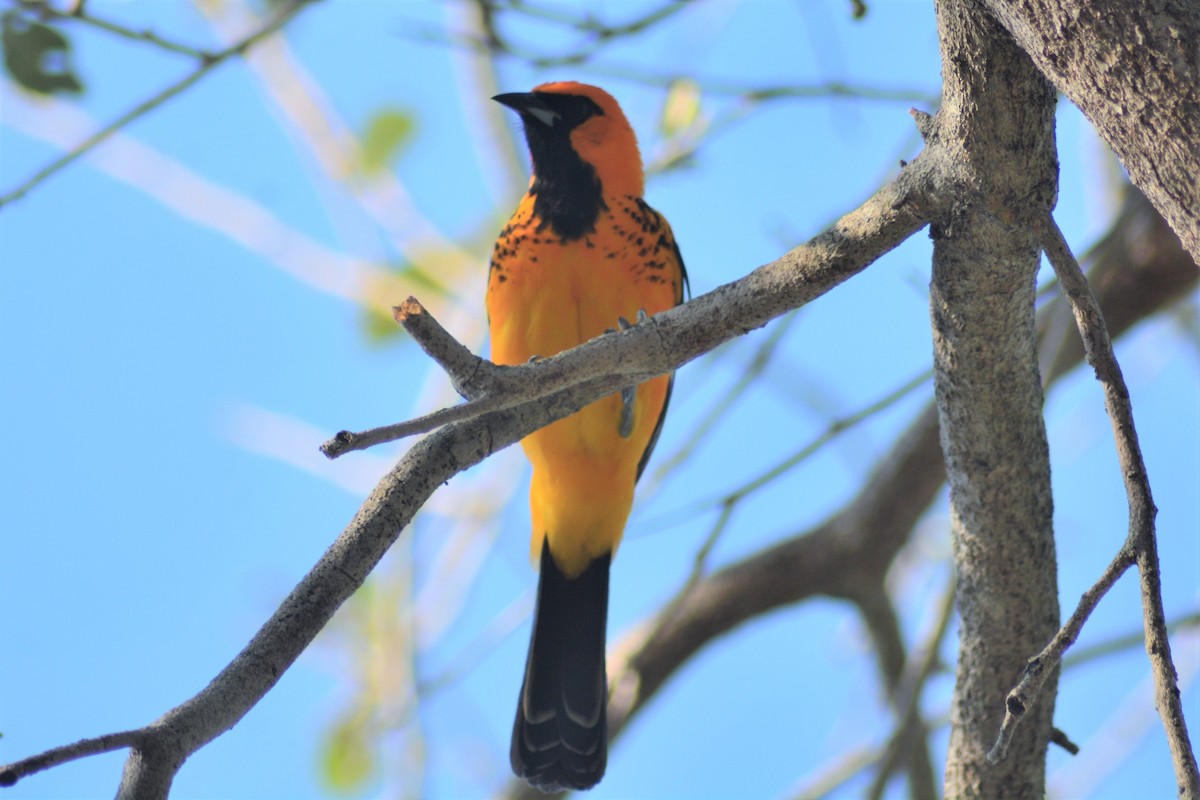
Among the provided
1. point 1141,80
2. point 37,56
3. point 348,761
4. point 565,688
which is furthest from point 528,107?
point 1141,80

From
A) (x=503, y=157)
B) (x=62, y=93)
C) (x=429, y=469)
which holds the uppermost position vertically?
(x=503, y=157)

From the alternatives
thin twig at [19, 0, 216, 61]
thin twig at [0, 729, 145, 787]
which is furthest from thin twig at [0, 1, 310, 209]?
thin twig at [0, 729, 145, 787]

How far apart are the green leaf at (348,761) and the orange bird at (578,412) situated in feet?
2.81

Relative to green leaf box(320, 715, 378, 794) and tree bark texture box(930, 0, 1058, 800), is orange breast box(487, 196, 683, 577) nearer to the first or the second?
green leaf box(320, 715, 378, 794)

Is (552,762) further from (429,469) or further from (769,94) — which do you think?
(769,94)

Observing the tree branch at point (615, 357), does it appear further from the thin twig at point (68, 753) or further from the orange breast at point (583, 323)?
the orange breast at point (583, 323)

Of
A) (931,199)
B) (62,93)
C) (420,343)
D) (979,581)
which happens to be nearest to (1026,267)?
(931,199)

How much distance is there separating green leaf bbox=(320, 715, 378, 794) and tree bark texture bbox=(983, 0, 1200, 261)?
11.7 ft

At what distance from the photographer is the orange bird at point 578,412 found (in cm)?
362

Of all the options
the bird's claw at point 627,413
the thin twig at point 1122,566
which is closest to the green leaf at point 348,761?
the bird's claw at point 627,413

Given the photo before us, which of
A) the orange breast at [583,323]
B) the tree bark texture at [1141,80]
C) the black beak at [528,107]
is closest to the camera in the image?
the tree bark texture at [1141,80]

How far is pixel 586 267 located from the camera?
11.9ft

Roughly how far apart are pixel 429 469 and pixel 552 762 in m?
1.83

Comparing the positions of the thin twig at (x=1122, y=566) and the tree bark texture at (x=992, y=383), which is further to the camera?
the tree bark texture at (x=992, y=383)
